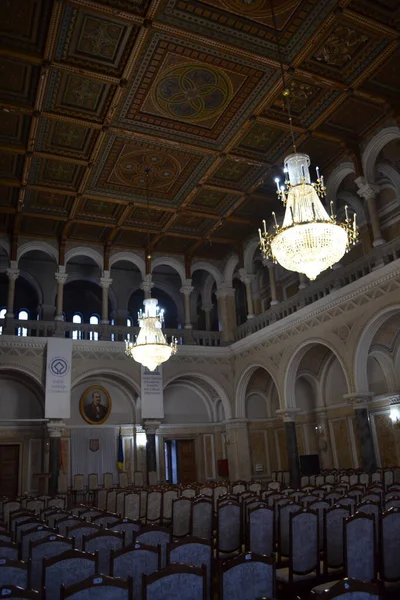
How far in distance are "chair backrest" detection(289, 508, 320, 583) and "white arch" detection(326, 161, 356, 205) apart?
1193cm

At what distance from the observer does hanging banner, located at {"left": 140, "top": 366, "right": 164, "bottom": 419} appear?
744 inches

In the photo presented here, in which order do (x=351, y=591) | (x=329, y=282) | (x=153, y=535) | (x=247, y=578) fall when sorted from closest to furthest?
(x=351, y=591), (x=247, y=578), (x=153, y=535), (x=329, y=282)

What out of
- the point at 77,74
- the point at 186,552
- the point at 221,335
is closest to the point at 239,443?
the point at 221,335

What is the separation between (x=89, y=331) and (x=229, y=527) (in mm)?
12824

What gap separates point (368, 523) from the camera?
18.1ft

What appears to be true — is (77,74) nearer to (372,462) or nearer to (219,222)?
(219,222)

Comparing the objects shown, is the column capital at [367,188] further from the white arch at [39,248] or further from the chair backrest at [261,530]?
the white arch at [39,248]

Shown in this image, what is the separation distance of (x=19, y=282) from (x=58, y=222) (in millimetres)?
4283

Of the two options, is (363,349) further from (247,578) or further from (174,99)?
(247,578)

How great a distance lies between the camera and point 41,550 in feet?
17.0

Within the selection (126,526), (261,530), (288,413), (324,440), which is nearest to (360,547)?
(261,530)

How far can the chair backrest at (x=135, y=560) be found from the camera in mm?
4551

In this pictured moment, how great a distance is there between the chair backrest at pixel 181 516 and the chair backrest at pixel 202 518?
1.31 ft

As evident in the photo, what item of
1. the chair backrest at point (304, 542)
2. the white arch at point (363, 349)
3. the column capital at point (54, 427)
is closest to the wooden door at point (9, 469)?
the column capital at point (54, 427)
